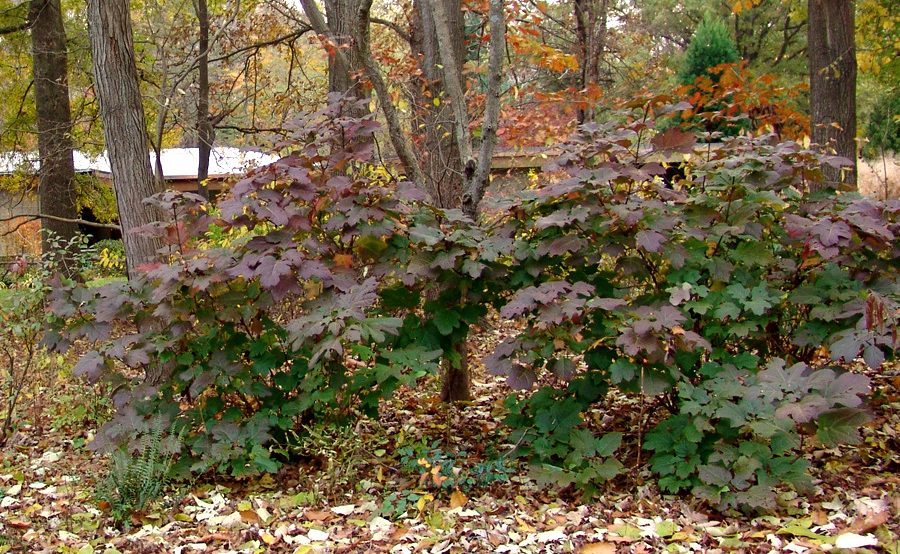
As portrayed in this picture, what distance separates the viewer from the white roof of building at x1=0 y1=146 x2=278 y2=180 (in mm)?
10237

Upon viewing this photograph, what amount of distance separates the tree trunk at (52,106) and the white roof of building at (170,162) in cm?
33

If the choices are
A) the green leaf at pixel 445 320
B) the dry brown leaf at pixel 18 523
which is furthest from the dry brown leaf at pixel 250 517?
the green leaf at pixel 445 320

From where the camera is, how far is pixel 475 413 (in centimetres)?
471

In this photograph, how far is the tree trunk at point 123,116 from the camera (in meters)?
4.55

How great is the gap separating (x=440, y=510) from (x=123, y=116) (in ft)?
10.0

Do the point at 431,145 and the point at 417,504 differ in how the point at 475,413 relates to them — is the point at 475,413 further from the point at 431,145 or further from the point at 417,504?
the point at 431,145

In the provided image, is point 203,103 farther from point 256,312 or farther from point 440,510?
point 440,510

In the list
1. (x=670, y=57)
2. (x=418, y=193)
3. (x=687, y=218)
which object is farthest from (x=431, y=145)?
(x=670, y=57)

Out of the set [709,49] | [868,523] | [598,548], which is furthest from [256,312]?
[709,49]

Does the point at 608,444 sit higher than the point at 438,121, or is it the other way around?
the point at 438,121

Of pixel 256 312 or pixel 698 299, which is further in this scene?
pixel 256 312

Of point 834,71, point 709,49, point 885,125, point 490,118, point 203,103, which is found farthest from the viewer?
point 885,125

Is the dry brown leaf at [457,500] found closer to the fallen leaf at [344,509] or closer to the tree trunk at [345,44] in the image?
the fallen leaf at [344,509]

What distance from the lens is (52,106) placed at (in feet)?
32.6
